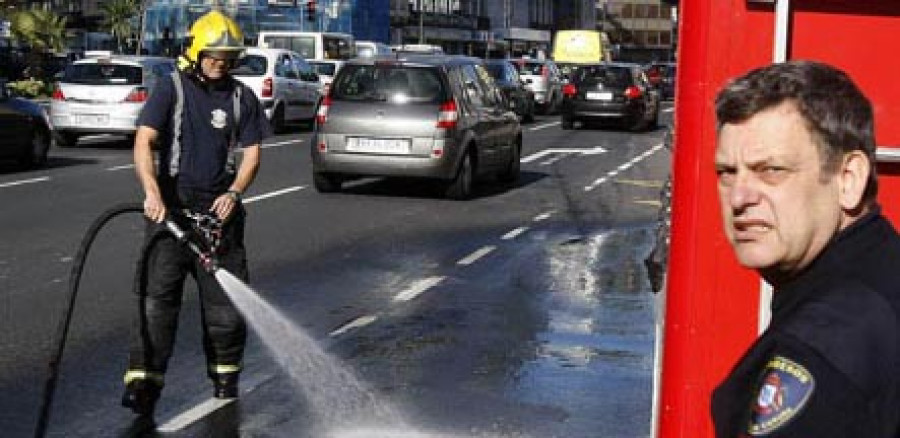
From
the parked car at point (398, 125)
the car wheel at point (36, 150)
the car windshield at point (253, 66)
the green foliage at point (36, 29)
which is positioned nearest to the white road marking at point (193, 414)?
the parked car at point (398, 125)

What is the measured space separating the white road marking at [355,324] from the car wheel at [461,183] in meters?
7.35

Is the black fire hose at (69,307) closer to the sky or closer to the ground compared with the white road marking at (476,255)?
closer to the sky

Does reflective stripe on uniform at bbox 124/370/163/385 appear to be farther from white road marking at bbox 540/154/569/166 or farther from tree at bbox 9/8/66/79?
tree at bbox 9/8/66/79

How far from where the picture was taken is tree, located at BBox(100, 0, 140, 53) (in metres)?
72.5

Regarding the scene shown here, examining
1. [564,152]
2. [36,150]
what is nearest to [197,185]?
[36,150]

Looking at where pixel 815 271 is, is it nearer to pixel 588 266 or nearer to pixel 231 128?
pixel 231 128

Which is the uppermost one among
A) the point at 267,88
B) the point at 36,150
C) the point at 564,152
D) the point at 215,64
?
the point at 215,64

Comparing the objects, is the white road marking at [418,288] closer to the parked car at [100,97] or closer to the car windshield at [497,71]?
the parked car at [100,97]

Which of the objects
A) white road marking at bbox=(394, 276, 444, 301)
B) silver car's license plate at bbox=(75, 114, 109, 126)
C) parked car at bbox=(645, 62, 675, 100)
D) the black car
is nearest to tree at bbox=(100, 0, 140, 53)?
A: parked car at bbox=(645, 62, 675, 100)

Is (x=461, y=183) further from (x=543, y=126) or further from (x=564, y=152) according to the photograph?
(x=543, y=126)

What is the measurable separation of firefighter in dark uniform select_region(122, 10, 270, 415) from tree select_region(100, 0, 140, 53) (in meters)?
66.6

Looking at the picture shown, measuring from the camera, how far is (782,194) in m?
1.86

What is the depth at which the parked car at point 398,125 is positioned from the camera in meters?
15.8

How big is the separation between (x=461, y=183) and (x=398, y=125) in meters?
1.05
